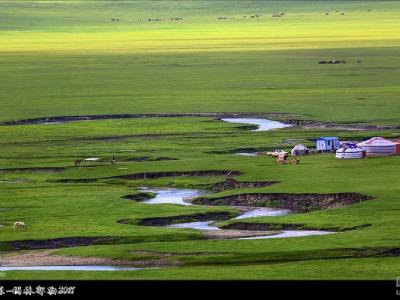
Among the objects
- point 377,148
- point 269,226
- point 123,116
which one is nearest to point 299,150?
point 377,148

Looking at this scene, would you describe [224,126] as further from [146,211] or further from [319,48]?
[319,48]

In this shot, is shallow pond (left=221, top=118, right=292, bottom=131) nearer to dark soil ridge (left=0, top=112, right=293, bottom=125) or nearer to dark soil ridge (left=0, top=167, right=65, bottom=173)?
dark soil ridge (left=0, top=112, right=293, bottom=125)

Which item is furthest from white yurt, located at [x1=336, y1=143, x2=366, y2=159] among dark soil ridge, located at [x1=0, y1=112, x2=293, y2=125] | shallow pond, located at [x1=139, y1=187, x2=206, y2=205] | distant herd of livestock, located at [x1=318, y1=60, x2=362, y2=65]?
distant herd of livestock, located at [x1=318, y1=60, x2=362, y2=65]

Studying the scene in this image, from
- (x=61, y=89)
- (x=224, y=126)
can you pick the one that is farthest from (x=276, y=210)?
(x=61, y=89)

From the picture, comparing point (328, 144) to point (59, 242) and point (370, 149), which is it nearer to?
point (370, 149)

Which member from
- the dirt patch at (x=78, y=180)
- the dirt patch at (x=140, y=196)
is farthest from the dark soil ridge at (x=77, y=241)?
the dirt patch at (x=78, y=180)

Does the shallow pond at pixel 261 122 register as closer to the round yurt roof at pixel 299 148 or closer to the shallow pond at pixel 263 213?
the round yurt roof at pixel 299 148
